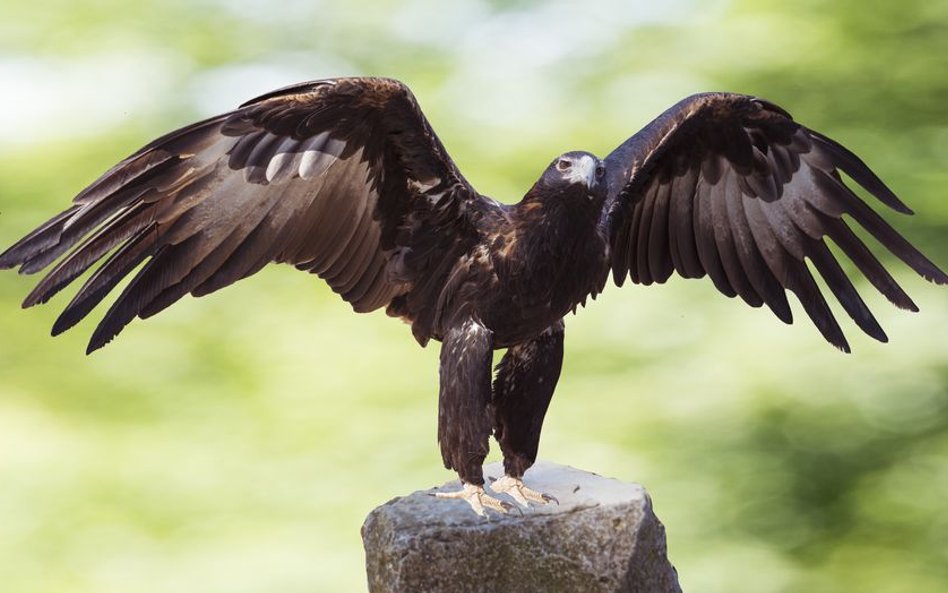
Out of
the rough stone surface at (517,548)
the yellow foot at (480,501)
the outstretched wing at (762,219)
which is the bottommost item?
the rough stone surface at (517,548)

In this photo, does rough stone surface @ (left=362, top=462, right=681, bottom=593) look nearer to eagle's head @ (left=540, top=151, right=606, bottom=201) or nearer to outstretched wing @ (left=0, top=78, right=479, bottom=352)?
outstretched wing @ (left=0, top=78, right=479, bottom=352)

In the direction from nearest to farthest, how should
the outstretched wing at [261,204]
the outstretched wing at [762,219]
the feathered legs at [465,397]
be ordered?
the outstretched wing at [261,204]
the feathered legs at [465,397]
the outstretched wing at [762,219]

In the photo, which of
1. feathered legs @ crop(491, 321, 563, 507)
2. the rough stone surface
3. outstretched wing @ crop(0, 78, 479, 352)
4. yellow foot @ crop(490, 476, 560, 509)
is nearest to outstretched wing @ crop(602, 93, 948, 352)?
feathered legs @ crop(491, 321, 563, 507)

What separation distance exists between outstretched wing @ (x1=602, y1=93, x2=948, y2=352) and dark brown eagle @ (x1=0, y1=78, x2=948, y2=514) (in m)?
0.01

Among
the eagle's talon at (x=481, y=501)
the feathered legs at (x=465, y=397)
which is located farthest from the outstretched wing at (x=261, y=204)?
the eagle's talon at (x=481, y=501)

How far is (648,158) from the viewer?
6.61 metres

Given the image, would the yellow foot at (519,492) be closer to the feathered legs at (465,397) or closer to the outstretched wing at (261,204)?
the feathered legs at (465,397)

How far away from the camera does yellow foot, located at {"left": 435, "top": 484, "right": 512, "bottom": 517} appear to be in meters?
6.29

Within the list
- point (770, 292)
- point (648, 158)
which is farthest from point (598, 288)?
point (770, 292)

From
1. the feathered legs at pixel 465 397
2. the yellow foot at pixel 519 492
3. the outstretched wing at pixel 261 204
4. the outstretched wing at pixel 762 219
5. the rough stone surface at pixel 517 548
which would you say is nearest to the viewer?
the outstretched wing at pixel 261 204

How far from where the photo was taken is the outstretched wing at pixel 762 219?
6902 millimetres

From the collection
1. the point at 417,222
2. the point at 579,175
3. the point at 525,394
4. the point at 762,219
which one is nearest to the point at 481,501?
the point at 525,394

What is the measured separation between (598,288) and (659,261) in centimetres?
97

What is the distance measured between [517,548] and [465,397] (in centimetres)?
68
